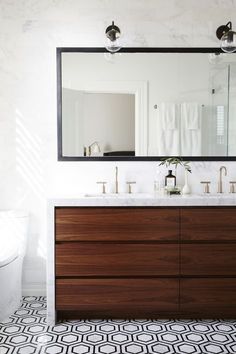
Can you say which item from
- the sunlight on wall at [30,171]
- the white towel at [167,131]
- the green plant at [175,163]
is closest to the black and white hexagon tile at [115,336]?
the sunlight on wall at [30,171]

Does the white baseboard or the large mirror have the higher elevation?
the large mirror

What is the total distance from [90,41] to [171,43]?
65cm

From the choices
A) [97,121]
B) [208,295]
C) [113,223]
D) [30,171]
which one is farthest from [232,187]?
[30,171]

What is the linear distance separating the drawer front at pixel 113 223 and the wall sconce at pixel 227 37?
1.32 metres

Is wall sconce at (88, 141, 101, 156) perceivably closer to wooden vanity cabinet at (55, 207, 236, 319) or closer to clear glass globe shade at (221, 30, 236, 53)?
wooden vanity cabinet at (55, 207, 236, 319)

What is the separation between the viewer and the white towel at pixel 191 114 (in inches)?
127

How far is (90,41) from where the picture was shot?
3.20 m

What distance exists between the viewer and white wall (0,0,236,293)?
126 inches

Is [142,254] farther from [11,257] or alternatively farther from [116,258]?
[11,257]

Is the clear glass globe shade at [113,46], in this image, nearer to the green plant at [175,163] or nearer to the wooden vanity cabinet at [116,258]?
the green plant at [175,163]

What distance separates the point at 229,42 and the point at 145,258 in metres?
1.71

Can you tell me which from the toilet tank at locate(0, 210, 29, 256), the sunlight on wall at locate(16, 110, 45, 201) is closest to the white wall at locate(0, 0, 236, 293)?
the sunlight on wall at locate(16, 110, 45, 201)

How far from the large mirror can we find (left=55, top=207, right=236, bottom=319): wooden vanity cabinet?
2.18 feet

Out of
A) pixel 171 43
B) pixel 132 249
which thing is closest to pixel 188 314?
pixel 132 249
